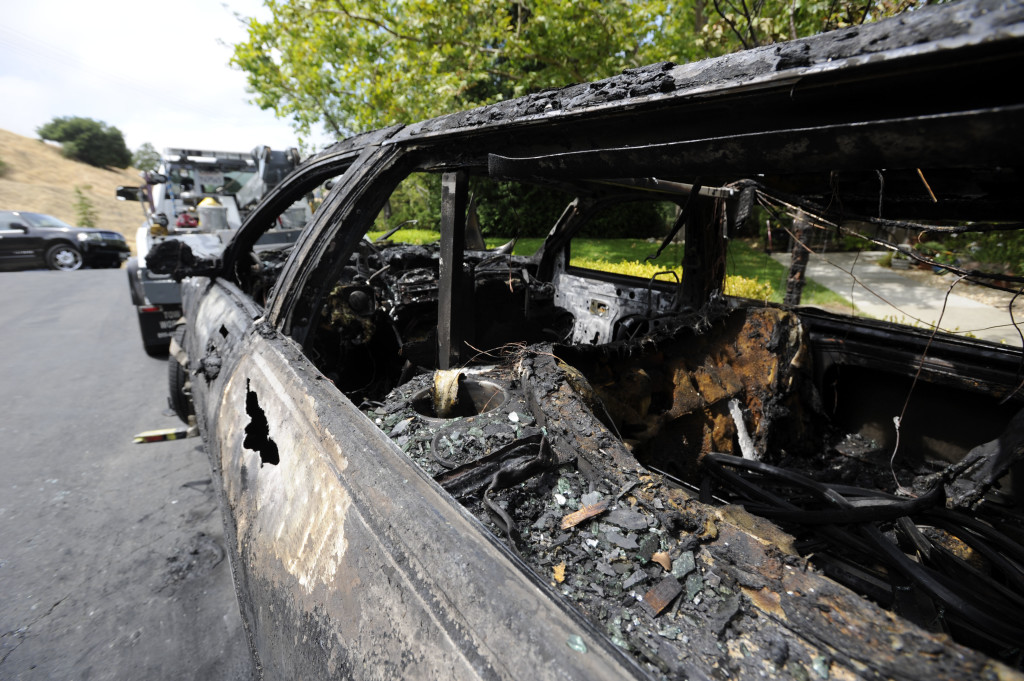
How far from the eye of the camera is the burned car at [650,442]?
27.3 inches

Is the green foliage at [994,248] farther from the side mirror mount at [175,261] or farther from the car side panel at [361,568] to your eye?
the side mirror mount at [175,261]

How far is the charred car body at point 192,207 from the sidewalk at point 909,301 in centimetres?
733

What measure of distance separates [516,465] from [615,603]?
1.30 feet

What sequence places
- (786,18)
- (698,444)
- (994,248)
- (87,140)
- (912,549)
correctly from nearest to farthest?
(912,549), (698,444), (786,18), (994,248), (87,140)

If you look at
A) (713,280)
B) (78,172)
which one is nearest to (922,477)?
(713,280)

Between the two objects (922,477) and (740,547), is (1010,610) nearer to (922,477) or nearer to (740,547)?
(740,547)

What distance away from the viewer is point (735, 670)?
2.26ft

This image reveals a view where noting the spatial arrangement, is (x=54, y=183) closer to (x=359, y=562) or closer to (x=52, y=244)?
(x=52, y=244)

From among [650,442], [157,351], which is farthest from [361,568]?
[157,351]

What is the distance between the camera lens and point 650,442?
2457mm

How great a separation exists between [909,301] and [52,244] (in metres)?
19.9

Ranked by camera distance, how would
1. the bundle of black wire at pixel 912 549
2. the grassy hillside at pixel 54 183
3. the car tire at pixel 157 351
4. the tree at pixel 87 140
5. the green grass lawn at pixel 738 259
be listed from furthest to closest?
the tree at pixel 87 140 → the grassy hillside at pixel 54 183 → the green grass lawn at pixel 738 259 → the car tire at pixel 157 351 → the bundle of black wire at pixel 912 549

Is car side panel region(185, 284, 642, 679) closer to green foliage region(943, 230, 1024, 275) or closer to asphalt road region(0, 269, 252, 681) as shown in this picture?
asphalt road region(0, 269, 252, 681)

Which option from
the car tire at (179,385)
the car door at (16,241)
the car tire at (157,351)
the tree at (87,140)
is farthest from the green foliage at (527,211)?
the tree at (87,140)
